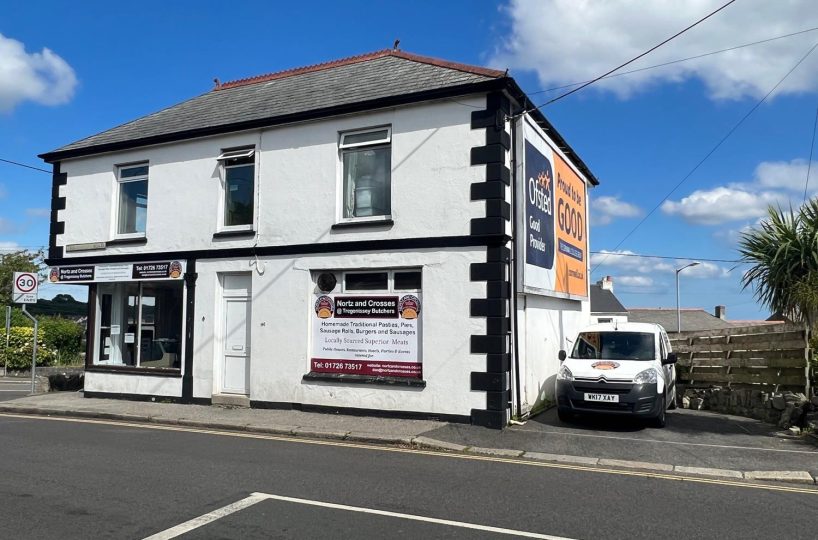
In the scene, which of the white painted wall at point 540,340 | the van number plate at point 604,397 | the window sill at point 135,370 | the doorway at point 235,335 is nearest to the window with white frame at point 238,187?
the doorway at point 235,335

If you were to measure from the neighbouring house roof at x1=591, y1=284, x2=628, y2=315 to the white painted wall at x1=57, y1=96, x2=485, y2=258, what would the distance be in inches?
1622

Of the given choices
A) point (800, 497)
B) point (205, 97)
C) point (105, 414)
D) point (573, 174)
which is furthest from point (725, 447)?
point (205, 97)

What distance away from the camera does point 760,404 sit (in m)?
11.4

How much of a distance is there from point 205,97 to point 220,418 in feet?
30.4

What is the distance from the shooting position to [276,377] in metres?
12.1

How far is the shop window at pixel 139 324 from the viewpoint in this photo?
1370 centimetres

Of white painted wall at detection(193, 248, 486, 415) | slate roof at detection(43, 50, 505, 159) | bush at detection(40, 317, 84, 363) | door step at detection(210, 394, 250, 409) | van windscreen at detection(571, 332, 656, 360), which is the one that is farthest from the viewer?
bush at detection(40, 317, 84, 363)

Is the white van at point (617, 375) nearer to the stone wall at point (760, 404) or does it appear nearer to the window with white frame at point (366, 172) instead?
the stone wall at point (760, 404)

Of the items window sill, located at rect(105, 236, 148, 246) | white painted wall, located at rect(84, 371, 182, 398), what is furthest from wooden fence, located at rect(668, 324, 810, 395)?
window sill, located at rect(105, 236, 148, 246)

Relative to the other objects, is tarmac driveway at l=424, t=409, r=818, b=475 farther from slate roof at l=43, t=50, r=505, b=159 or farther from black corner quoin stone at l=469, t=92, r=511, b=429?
slate roof at l=43, t=50, r=505, b=159

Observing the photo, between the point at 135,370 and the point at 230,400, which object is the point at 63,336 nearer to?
the point at 135,370

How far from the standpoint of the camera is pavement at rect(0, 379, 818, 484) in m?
7.95

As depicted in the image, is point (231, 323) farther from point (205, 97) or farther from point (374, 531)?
point (374, 531)

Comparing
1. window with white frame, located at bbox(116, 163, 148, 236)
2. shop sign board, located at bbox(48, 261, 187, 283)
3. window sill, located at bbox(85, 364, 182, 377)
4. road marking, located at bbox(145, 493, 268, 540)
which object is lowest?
road marking, located at bbox(145, 493, 268, 540)
